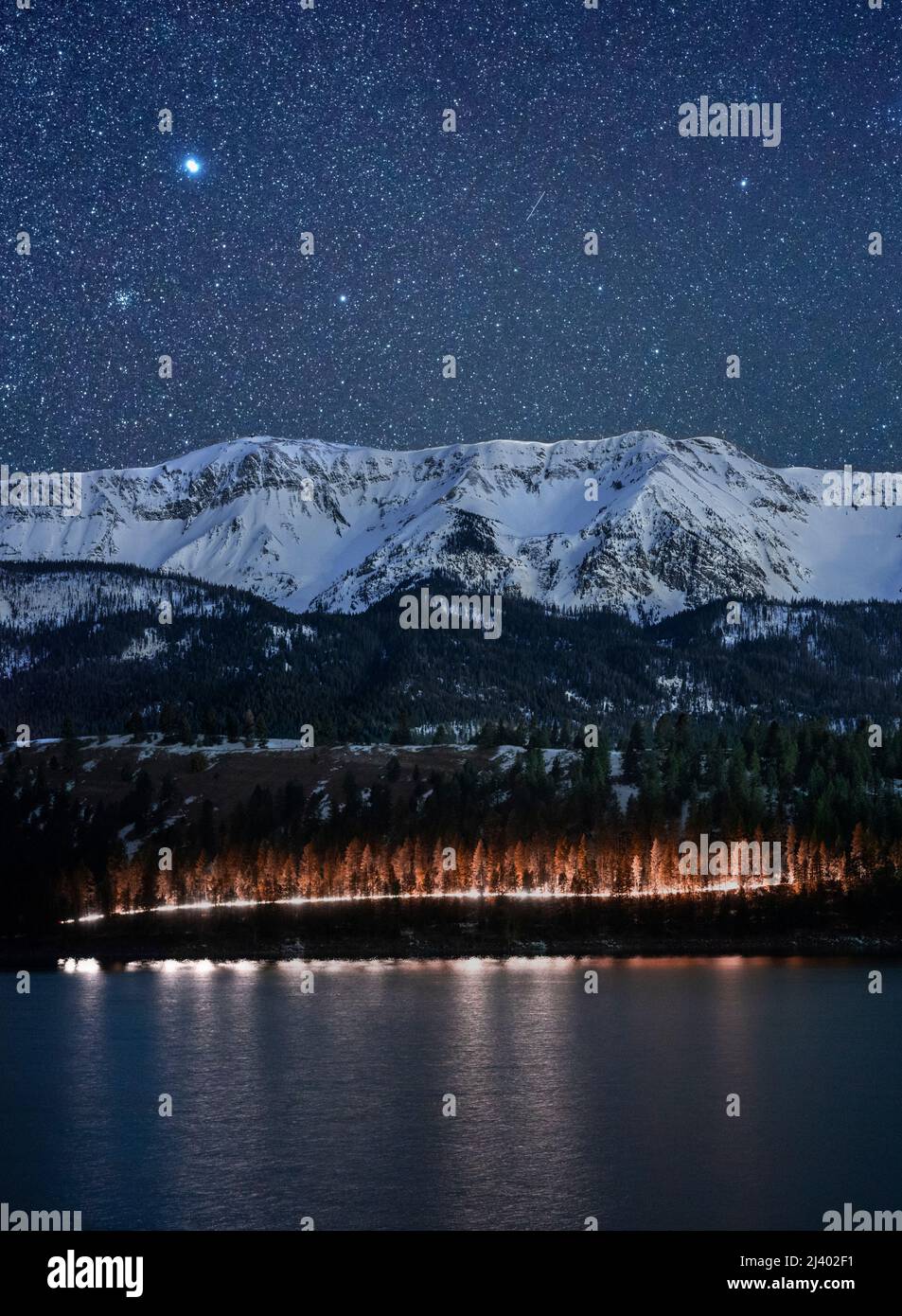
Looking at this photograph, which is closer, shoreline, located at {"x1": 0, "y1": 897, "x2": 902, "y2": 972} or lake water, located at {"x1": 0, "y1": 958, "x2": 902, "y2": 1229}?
lake water, located at {"x1": 0, "y1": 958, "x2": 902, "y2": 1229}

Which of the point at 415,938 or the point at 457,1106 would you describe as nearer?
the point at 457,1106

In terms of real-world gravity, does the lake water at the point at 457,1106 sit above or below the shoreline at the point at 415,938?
above

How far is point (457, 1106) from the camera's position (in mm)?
90188

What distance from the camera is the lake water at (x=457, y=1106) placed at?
70500 mm

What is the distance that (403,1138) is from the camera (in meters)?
82.4

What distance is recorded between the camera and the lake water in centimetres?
7050

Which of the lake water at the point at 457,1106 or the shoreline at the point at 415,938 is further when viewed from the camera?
the shoreline at the point at 415,938

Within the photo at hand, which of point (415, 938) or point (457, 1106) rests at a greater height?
point (457, 1106)

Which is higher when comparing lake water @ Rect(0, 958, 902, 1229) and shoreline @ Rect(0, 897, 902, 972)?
lake water @ Rect(0, 958, 902, 1229)

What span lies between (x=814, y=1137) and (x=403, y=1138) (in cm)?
2388
